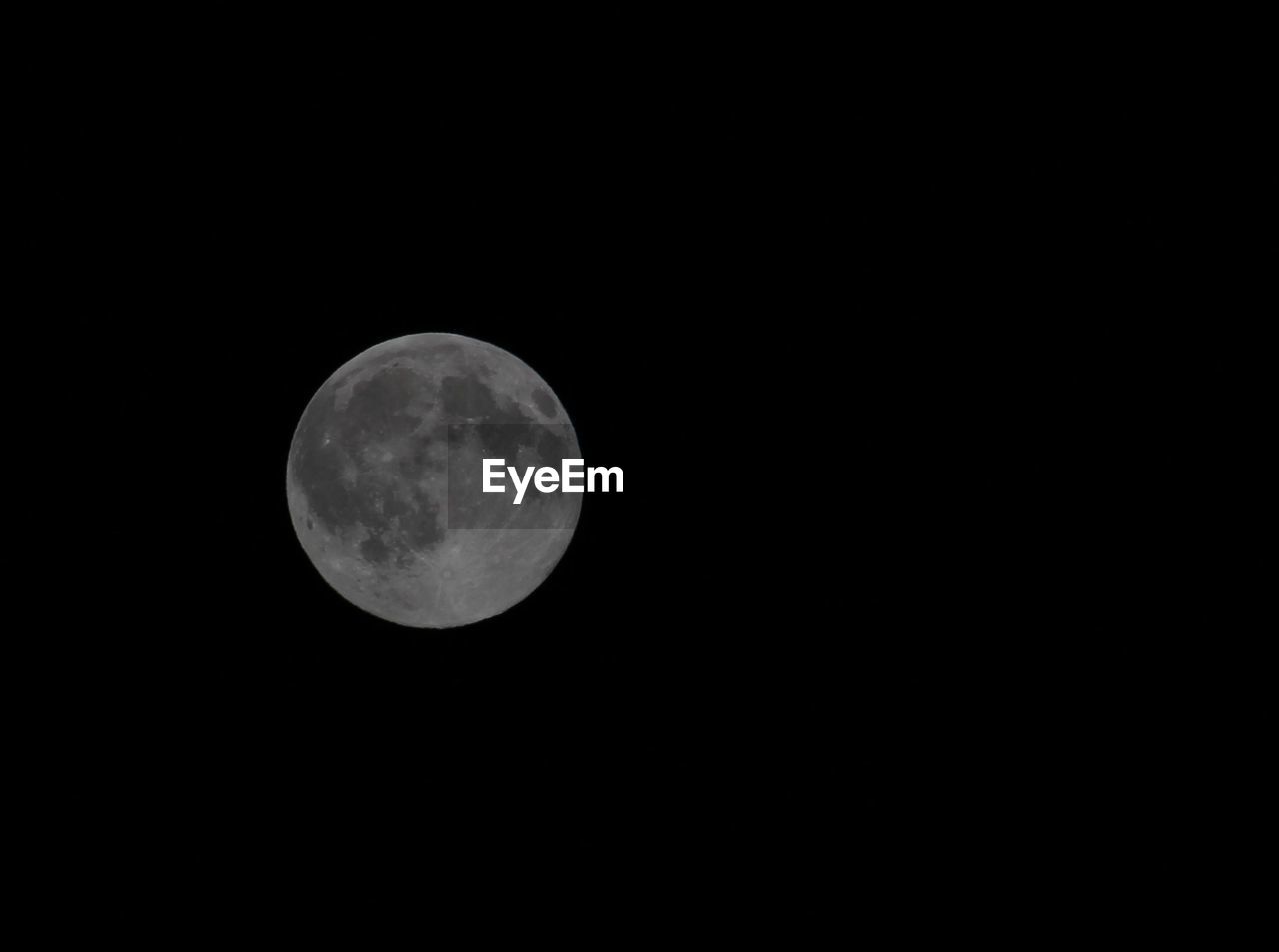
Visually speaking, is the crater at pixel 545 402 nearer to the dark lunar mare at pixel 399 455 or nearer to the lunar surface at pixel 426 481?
the lunar surface at pixel 426 481

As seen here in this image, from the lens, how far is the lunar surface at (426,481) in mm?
6289

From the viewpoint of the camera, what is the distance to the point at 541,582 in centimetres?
729

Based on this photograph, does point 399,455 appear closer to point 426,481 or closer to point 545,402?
point 426,481

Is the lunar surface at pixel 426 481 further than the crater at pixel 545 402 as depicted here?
No

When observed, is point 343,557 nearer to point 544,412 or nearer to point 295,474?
point 295,474

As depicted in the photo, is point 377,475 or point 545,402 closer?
point 377,475

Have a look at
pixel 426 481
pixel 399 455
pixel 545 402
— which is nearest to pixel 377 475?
pixel 399 455

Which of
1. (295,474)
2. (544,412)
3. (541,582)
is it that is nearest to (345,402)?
(295,474)

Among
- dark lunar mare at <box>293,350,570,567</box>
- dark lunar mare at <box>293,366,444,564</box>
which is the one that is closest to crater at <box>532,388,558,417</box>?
dark lunar mare at <box>293,350,570,567</box>

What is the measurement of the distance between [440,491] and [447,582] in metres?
0.73

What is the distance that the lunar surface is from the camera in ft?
20.6

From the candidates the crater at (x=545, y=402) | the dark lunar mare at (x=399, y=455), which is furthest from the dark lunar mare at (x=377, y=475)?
the crater at (x=545, y=402)

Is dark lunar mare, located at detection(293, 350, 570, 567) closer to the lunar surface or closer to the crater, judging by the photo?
the lunar surface

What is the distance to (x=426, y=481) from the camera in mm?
→ 6238
